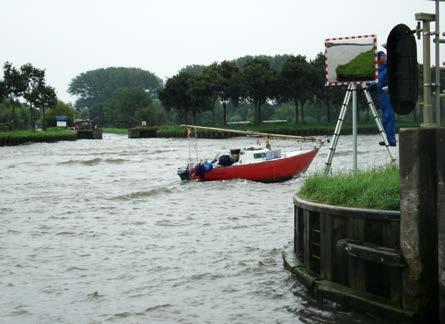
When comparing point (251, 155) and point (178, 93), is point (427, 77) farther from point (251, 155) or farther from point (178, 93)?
point (178, 93)

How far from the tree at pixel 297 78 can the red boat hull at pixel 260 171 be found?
233 ft

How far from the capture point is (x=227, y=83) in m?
115

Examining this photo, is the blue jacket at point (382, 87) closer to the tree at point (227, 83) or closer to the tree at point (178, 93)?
the tree at point (227, 83)

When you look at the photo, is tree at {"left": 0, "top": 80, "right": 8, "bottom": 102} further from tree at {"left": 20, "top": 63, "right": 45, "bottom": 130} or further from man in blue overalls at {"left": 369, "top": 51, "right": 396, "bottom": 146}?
man in blue overalls at {"left": 369, "top": 51, "right": 396, "bottom": 146}

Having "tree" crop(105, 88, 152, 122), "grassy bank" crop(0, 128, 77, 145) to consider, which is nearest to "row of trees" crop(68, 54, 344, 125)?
"grassy bank" crop(0, 128, 77, 145)

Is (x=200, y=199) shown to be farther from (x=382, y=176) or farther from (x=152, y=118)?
(x=152, y=118)

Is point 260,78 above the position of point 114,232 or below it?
above

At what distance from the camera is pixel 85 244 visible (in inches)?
722

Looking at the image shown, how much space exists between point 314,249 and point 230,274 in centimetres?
331

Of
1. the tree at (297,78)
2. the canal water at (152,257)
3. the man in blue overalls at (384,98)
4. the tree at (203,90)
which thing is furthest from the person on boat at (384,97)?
the tree at (203,90)

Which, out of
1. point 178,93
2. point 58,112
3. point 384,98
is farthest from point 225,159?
point 58,112

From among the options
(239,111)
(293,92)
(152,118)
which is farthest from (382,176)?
(239,111)

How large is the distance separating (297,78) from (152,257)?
92239 mm

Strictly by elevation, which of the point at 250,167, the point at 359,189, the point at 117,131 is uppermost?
the point at 359,189
